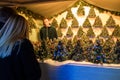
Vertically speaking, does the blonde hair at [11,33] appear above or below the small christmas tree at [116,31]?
above

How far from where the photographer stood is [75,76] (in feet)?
5.52

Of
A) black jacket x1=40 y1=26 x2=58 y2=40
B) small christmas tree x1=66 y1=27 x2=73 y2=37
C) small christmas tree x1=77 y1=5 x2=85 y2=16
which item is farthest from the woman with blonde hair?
small christmas tree x1=66 y1=27 x2=73 y2=37

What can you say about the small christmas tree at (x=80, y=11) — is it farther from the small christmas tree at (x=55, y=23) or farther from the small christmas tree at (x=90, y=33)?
the small christmas tree at (x=55, y=23)

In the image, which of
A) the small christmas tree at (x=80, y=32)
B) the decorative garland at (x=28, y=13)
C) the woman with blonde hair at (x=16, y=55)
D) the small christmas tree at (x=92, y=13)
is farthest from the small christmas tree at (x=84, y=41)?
the woman with blonde hair at (x=16, y=55)

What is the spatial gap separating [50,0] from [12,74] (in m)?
1.00

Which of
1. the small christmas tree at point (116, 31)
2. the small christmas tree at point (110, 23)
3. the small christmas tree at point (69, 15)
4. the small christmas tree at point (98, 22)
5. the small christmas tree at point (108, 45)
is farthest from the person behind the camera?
the small christmas tree at point (69, 15)

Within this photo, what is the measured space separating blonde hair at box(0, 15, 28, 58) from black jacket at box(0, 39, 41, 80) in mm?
27

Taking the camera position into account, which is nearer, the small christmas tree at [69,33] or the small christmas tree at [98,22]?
the small christmas tree at [98,22]

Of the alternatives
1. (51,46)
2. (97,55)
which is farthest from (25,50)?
(51,46)

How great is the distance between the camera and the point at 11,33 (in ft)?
3.64

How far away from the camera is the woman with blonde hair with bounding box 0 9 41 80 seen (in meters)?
1.09

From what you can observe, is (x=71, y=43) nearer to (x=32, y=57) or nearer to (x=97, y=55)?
(x=97, y=55)

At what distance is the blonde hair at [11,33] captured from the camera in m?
1.10

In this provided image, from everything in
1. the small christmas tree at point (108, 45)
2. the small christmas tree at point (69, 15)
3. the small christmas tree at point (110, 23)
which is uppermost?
the small christmas tree at point (69, 15)
